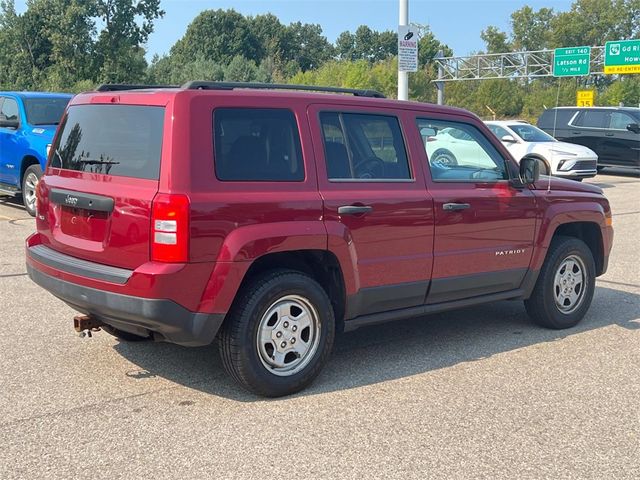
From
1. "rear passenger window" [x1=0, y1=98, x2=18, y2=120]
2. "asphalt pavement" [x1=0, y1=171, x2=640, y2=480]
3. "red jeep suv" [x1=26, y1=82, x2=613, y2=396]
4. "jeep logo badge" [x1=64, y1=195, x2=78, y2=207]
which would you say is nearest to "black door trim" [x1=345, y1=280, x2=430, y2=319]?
"red jeep suv" [x1=26, y1=82, x2=613, y2=396]

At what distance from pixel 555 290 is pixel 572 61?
3130 cm

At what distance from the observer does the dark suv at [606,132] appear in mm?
21438

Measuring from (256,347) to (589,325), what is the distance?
3.31 metres

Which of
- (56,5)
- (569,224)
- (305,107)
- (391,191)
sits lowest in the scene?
(569,224)

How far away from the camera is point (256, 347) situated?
14.2ft

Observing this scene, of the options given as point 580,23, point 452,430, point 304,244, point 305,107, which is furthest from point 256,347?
point 580,23

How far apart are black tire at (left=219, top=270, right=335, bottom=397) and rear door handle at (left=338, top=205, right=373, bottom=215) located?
1.51 ft

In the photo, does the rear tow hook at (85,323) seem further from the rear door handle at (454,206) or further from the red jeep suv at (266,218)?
the rear door handle at (454,206)

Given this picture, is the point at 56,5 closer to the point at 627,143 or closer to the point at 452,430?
the point at 627,143

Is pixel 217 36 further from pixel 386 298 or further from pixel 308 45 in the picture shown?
pixel 386 298

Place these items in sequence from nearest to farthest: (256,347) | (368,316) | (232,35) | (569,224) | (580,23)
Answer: (256,347)
(368,316)
(569,224)
(580,23)
(232,35)

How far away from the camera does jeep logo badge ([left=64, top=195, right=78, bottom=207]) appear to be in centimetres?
440

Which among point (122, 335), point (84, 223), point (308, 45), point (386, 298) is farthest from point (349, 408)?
point (308, 45)

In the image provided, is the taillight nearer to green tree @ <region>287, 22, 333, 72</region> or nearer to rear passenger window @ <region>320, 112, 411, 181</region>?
rear passenger window @ <region>320, 112, 411, 181</region>
